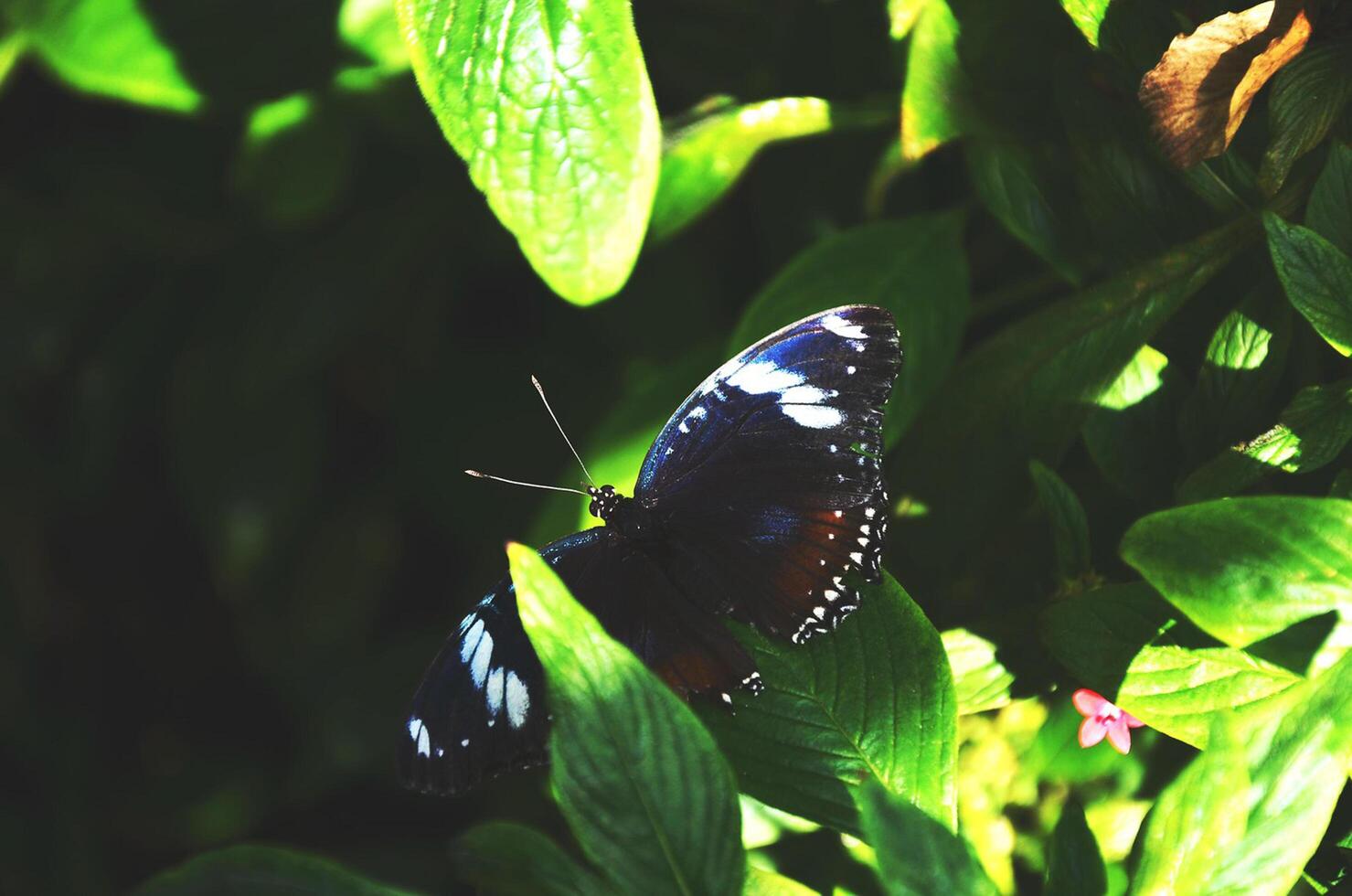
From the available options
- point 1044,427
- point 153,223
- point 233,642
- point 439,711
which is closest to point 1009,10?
point 1044,427

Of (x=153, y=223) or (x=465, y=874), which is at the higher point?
(x=153, y=223)

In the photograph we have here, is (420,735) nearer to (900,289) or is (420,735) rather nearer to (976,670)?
(976,670)

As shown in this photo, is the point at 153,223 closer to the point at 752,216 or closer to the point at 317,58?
the point at 317,58

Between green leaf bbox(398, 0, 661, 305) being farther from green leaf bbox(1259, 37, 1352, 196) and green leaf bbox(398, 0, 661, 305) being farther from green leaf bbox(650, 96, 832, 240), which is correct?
green leaf bbox(1259, 37, 1352, 196)

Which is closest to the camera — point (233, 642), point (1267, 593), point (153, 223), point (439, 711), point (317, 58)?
point (1267, 593)

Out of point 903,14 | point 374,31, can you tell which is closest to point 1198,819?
point 903,14
